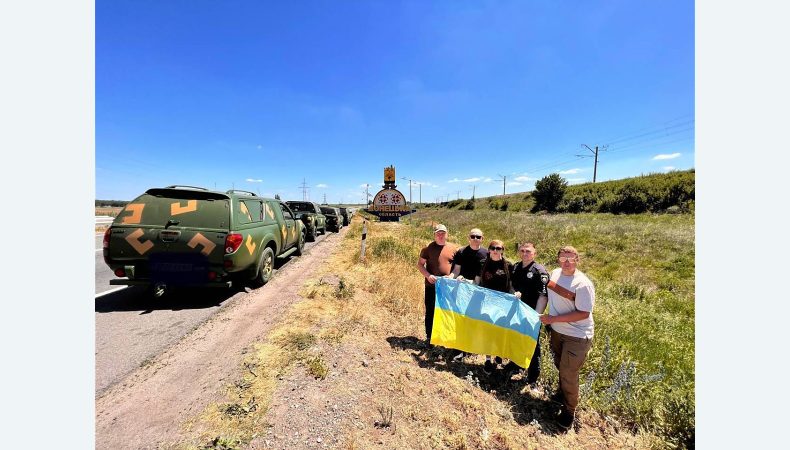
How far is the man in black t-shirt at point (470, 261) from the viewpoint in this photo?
13.1ft

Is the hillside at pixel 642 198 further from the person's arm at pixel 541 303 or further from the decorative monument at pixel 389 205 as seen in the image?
the person's arm at pixel 541 303

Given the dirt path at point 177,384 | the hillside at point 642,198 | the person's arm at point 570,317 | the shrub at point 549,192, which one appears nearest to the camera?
the dirt path at point 177,384

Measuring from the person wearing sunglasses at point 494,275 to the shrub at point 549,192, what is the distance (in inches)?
1516

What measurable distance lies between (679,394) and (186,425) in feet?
16.5

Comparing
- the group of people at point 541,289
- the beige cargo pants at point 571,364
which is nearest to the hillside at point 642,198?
the group of people at point 541,289

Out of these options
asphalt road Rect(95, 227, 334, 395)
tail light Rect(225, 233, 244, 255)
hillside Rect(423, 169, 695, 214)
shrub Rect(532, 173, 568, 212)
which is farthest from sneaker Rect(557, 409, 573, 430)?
shrub Rect(532, 173, 568, 212)

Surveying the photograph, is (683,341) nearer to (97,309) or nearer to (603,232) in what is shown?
(97,309)

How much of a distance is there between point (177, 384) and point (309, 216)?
11.5 metres

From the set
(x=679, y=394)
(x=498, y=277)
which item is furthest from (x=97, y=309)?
(x=679, y=394)

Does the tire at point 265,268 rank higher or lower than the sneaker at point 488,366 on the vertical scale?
higher

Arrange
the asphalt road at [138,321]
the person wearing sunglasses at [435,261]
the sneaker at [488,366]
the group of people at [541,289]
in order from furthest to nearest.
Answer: the person wearing sunglasses at [435,261] < the sneaker at [488,366] < the asphalt road at [138,321] < the group of people at [541,289]

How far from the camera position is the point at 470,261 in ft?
13.3

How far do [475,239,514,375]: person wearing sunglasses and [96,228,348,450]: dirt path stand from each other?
3.23 m

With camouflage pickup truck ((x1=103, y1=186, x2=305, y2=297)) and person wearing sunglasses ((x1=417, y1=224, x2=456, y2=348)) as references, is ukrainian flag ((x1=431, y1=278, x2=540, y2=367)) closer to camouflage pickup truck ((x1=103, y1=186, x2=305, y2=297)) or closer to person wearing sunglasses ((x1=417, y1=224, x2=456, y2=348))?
person wearing sunglasses ((x1=417, y1=224, x2=456, y2=348))
